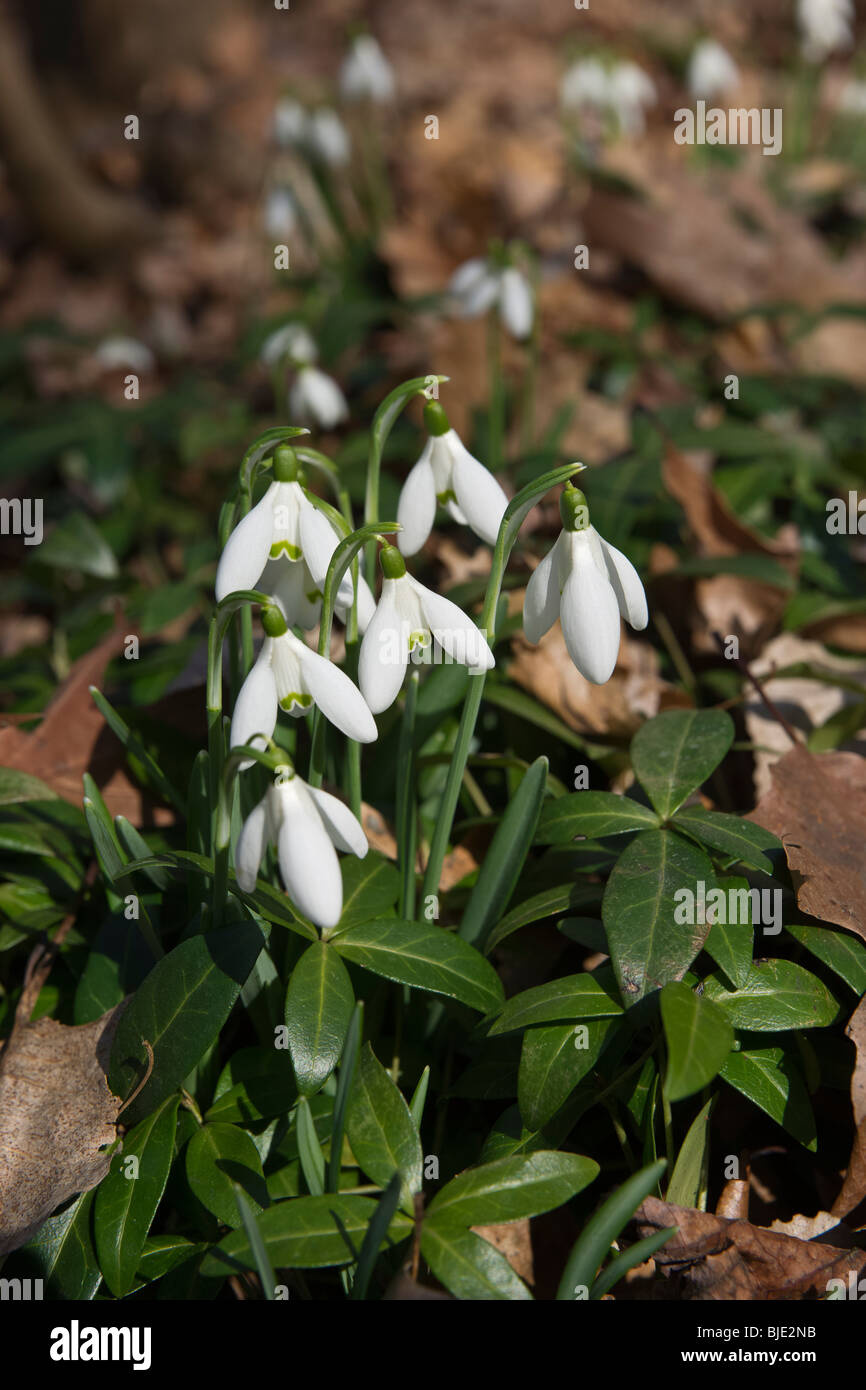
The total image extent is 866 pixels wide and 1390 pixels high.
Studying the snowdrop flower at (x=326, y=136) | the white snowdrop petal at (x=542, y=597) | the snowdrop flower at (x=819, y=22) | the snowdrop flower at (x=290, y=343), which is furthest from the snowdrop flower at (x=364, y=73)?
the white snowdrop petal at (x=542, y=597)

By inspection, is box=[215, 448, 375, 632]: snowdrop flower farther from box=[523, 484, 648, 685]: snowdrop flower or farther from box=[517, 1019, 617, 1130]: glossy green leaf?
box=[517, 1019, 617, 1130]: glossy green leaf

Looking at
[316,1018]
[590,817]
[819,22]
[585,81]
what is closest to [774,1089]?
[590,817]

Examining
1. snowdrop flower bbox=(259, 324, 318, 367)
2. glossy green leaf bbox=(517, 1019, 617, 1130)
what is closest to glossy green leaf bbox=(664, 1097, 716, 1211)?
glossy green leaf bbox=(517, 1019, 617, 1130)

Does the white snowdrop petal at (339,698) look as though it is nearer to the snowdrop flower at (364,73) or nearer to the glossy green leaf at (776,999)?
the glossy green leaf at (776,999)

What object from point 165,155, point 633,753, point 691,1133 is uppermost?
point 165,155

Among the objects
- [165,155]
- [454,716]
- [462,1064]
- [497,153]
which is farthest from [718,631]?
[165,155]

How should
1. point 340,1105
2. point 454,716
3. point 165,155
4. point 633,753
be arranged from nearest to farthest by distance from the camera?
point 340,1105 → point 633,753 → point 454,716 → point 165,155

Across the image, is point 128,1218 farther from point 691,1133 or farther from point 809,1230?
point 809,1230
